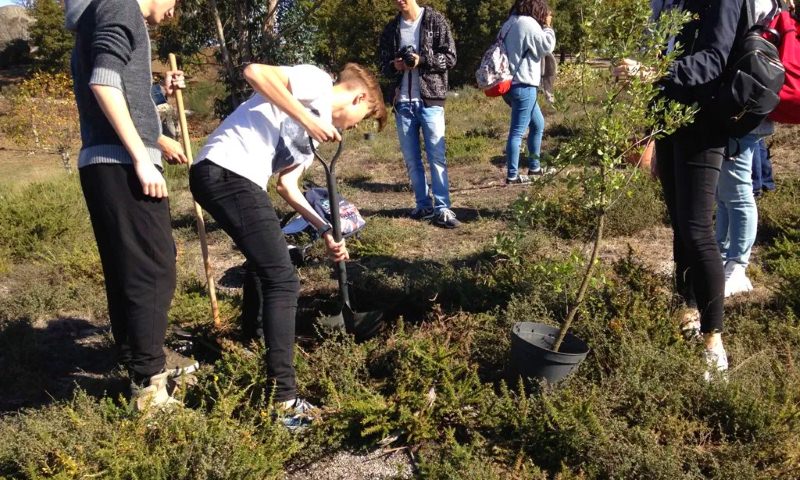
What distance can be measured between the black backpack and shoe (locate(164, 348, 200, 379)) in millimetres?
2870

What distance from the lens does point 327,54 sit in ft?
82.0

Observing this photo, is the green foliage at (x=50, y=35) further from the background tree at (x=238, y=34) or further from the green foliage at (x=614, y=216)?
the green foliage at (x=614, y=216)

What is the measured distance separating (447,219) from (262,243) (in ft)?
9.79

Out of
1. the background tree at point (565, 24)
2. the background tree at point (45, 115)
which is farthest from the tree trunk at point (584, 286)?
the background tree at point (565, 24)

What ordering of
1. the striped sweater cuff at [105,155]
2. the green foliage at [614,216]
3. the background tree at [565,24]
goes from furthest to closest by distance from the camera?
the background tree at [565,24], the green foliage at [614,216], the striped sweater cuff at [105,155]

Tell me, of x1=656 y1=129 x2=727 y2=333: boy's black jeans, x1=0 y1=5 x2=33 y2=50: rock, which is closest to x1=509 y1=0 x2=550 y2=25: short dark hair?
x1=656 y1=129 x2=727 y2=333: boy's black jeans

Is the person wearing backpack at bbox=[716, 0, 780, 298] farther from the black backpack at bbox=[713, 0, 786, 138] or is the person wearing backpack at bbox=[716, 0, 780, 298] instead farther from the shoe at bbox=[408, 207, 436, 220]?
the shoe at bbox=[408, 207, 436, 220]

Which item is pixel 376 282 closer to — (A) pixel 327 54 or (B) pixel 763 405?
(B) pixel 763 405

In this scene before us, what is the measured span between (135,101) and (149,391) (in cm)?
126

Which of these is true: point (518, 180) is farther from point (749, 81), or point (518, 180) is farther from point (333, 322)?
point (749, 81)

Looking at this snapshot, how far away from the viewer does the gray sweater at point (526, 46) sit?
19.5 feet

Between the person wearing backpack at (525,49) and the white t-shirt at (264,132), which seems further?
the person wearing backpack at (525,49)

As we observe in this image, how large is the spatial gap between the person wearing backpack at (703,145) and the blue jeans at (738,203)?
0.31m

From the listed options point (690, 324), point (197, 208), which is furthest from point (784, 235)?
point (197, 208)
